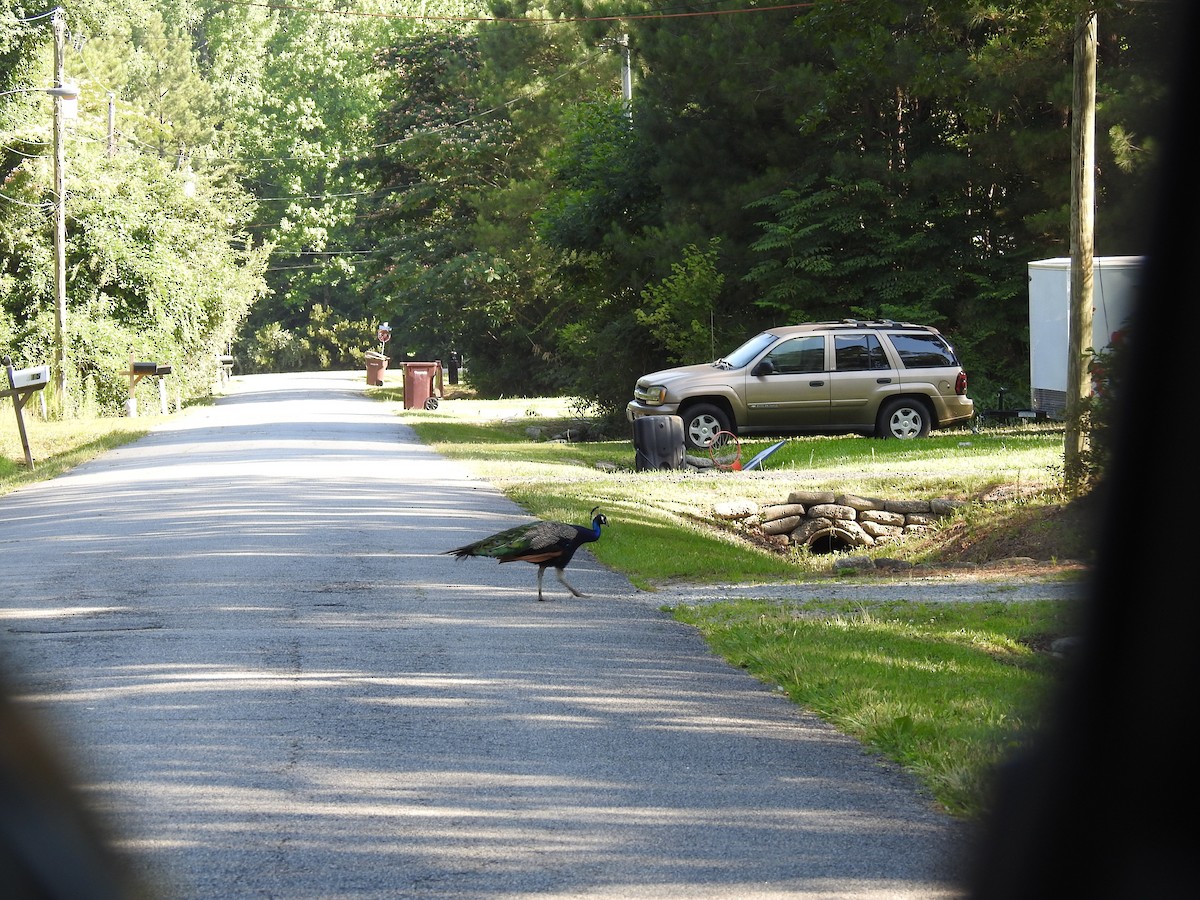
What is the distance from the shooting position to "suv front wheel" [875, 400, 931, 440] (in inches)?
989

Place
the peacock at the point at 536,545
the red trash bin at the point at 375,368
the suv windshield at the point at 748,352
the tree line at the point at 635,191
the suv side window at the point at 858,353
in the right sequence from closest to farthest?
the peacock at the point at 536,545, the suv windshield at the point at 748,352, the suv side window at the point at 858,353, the tree line at the point at 635,191, the red trash bin at the point at 375,368

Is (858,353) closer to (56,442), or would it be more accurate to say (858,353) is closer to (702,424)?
(702,424)

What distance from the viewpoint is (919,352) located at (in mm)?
24969

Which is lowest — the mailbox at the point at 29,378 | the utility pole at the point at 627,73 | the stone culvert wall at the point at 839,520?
the stone culvert wall at the point at 839,520

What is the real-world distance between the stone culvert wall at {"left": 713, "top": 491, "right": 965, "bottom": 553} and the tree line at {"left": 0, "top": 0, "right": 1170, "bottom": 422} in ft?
14.2

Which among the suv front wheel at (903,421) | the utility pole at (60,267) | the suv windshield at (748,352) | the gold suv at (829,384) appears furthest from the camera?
the utility pole at (60,267)

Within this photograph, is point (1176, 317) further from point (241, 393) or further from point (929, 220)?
point (241, 393)

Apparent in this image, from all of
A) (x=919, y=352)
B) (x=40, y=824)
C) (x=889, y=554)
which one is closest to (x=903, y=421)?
(x=919, y=352)

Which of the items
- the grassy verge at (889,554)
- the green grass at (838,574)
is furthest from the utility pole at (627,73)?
the grassy verge at (889,554)

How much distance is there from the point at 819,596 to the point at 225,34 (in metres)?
89.9

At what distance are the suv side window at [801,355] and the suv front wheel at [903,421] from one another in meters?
1.41

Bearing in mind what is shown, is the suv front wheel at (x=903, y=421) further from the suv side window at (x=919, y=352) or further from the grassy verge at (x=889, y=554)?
the suv side window at (x=919, y=352)

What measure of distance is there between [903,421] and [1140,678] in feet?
77.8

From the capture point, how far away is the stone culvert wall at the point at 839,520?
1656cm
